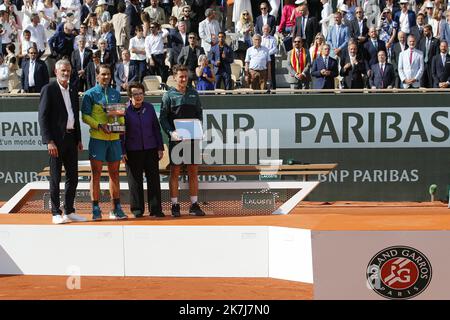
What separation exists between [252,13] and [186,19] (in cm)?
244

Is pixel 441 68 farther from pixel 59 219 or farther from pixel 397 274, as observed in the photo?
pixel 397 274

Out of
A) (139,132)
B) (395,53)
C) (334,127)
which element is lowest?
(334,127)

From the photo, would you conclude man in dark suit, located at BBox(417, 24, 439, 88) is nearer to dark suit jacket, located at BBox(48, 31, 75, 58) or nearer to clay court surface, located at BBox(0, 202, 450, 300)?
clay court surface, located at BBox(0, 202, 450, 300)

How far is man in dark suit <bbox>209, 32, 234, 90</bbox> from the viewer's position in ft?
57.8

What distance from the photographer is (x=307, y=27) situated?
63.3 feet

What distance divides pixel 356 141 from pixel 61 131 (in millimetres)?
6734

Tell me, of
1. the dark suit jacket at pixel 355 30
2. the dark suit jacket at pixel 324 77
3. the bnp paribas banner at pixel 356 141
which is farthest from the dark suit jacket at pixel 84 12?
the dark suit jacket at pixel 324 77

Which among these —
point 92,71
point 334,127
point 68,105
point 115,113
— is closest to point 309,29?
point 334,127

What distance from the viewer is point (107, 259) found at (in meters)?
10.7

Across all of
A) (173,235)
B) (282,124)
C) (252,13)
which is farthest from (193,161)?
(252,13)

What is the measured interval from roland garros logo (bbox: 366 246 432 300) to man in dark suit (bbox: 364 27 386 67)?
30.1ft

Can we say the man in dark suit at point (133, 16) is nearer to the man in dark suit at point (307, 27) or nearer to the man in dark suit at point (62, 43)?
the man in dark suit at point (62, 43)

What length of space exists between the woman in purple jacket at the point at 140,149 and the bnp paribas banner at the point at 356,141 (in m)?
4.26
